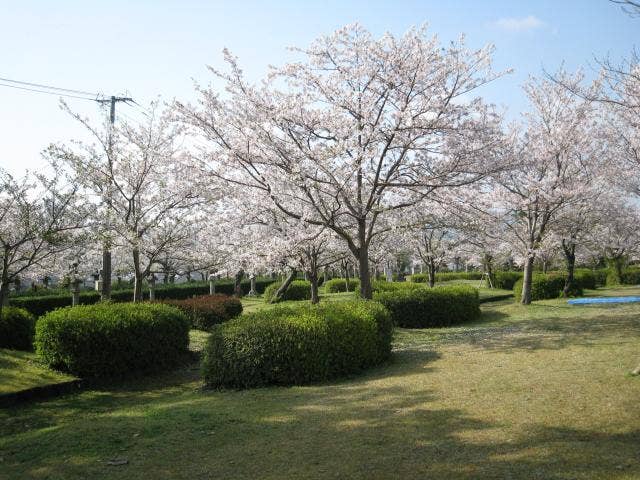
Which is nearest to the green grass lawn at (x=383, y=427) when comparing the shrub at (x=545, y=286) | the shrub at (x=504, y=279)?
the shrub at (x=545, y=286)

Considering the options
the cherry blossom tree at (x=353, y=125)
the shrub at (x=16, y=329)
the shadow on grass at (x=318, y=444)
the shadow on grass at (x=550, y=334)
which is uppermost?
the cherry blossom tree at (x=353, y=125)

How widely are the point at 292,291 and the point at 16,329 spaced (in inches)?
605

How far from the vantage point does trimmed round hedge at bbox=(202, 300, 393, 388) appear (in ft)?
24.5

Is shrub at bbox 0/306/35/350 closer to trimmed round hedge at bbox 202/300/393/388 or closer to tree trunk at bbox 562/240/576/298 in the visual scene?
trimmed round hedge at bbox 202/300/393/388

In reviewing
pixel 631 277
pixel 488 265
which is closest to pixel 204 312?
pixel 488 265

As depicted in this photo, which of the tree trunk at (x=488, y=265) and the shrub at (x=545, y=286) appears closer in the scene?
the shrub at (x=545, y=286)

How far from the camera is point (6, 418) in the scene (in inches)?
283

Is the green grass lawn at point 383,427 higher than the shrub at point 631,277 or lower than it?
lower

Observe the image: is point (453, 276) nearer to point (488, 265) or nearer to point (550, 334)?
point (488, 265)

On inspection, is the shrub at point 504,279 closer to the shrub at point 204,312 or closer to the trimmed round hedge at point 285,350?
the shrub at point 204,312

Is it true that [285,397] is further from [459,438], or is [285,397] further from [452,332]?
[452,332]

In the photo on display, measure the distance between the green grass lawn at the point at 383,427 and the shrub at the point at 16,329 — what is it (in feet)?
11.4

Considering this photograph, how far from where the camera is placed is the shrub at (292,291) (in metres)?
24.6

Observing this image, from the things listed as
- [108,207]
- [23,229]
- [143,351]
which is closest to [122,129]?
[108,207]
